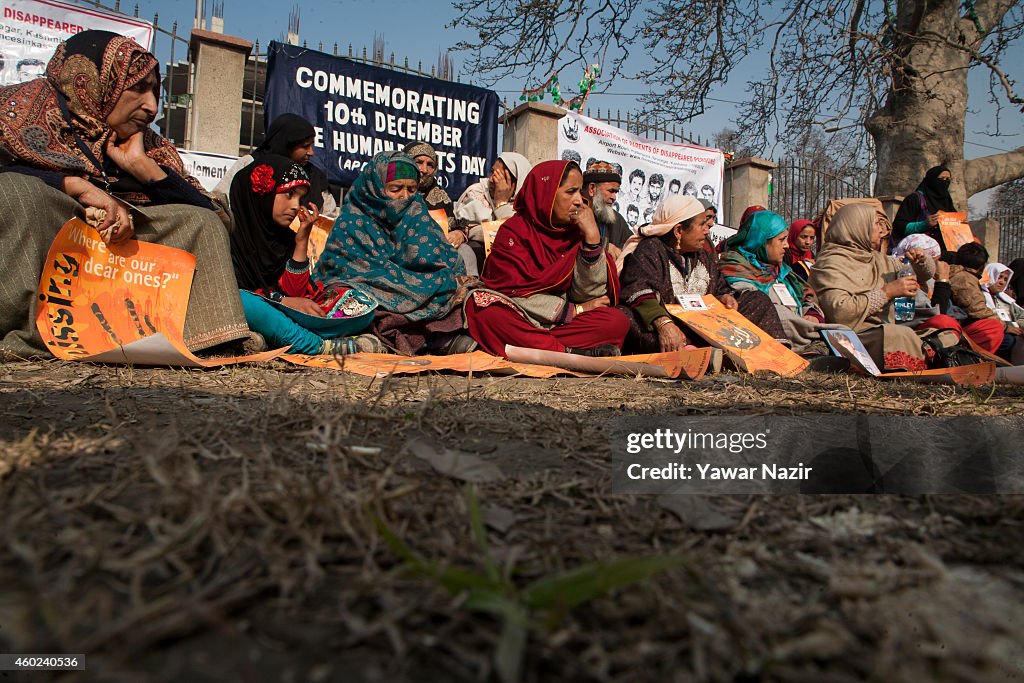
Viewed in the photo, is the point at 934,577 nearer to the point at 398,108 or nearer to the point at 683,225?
the point at 683,225

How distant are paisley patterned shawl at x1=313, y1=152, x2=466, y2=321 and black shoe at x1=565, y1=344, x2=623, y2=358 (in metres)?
0.86

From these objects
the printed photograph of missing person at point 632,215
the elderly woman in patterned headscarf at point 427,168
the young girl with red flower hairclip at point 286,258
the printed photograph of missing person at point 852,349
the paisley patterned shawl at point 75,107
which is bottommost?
the printed photograph of missing person at point 852,349

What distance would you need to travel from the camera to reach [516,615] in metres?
0.59

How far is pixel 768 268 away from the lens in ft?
17.5

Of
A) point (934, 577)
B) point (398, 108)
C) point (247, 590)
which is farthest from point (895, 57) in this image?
point (247, 590)

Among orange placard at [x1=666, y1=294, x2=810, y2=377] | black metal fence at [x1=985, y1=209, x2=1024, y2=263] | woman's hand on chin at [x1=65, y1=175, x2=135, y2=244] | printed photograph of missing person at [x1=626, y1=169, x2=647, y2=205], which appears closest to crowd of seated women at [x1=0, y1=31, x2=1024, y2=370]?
woman's hand on chin at [x1=65, y1=175, x2=135, y2=244]

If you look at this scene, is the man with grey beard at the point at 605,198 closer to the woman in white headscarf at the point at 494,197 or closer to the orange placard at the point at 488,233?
the woman in white headscarf at the point at 494,197

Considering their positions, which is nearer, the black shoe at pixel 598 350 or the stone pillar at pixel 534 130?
the black shoe at pixel 598 350

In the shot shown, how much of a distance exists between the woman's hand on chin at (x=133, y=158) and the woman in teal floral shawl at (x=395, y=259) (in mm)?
1136

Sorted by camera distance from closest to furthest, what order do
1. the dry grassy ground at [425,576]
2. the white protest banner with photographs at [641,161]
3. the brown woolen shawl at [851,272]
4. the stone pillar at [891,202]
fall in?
the dry grassy ground at [425,576] → the brown woolen shawl at [851,272] → the white protest banner with photographs at [641,161] → the stone pillar at [891,202]

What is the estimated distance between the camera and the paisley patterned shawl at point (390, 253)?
4.10 metres

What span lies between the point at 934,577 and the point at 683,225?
4.20m

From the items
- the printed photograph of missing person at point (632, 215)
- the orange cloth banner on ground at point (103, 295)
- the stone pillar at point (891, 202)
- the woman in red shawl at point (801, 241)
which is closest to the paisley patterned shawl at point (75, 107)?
the orange cloth banner on ground at point (103, 295)

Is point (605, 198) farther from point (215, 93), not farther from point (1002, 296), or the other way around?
point (1002, 296)
